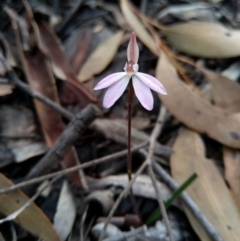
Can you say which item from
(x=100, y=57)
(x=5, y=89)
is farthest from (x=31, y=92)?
(x=100, y=57)

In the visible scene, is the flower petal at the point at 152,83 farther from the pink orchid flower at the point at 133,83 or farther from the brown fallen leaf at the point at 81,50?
the brown fallen leaf at the point at 81,50

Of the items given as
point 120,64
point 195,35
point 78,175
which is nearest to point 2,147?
point 78,175

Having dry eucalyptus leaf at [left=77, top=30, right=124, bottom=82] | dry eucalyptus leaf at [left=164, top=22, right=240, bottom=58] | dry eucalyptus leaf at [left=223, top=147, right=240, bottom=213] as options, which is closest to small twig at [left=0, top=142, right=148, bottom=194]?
dry eucalyptus leaf at [left=223, top=147, right=240, bottom=213]

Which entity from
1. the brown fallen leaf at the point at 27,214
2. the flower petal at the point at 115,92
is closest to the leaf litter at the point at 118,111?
the brown fallen leaf at the point at 27,214

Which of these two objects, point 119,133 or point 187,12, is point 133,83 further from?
point 187,12

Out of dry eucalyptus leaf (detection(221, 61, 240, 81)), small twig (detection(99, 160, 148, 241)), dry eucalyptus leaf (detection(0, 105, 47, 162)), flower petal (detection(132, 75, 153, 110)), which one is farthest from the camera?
dry eucalyptus leaf (detection(221, 61, 240, 81))

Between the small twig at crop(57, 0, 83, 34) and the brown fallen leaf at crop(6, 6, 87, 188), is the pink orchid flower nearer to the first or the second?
the brown fallen leaf at crop(6, 6, 87, 188)

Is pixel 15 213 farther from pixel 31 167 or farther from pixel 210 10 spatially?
pixel 210 10
